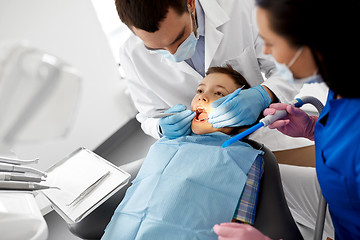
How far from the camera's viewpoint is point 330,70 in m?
0.73

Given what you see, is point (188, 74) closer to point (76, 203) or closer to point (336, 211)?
point (76, 203)

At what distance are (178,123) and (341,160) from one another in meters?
0.80

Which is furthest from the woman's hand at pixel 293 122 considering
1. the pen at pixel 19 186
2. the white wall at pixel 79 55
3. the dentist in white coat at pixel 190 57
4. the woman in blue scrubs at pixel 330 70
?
the white wall at pixel 79 55

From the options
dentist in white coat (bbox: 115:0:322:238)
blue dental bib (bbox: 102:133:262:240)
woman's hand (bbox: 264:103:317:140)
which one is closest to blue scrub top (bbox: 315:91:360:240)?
woman's hand (bbox: 264:103:317:140)

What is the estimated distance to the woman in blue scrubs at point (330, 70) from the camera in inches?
25.8

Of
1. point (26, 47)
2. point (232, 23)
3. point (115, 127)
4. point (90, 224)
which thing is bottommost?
point (115, 127)

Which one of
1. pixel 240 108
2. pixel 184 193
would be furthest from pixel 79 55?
pixel 184 193

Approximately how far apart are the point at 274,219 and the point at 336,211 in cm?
21

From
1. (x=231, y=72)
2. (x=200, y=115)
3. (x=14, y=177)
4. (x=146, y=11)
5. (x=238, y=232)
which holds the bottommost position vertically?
(x=238, y=232)

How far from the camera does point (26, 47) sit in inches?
18.2

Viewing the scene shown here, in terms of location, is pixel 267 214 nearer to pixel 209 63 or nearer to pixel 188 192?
pixel 188 192

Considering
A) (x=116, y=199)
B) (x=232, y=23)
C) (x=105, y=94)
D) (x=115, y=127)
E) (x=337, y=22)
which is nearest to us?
(x=337, y=22)

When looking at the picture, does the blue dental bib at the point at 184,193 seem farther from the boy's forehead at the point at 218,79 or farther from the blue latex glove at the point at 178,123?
the boy's forehead at the point at 218,79

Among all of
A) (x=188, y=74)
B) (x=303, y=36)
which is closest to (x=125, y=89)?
(x=188, y=74)
